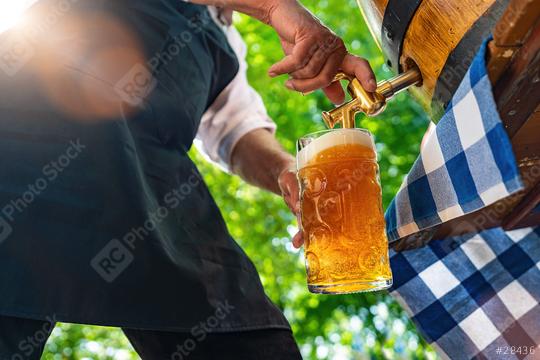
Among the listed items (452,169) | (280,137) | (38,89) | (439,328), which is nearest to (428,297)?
(439,328)

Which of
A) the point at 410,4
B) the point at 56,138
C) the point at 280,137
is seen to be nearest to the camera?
the point at 410,4

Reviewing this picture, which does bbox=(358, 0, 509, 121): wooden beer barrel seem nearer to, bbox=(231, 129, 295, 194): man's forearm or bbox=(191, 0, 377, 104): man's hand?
bbox=(191, 0, 377, 104): man's hand

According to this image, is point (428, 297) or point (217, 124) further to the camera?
point (217, 124)

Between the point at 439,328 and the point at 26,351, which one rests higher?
the point at 26,351

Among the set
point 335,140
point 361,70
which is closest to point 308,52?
point 361,70

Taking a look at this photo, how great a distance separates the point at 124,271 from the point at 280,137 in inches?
221

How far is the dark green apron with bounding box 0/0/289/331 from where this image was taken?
1247 mm

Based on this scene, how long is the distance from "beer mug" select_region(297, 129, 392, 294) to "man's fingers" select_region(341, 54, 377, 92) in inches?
3.7

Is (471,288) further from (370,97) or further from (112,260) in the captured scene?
(112,260)

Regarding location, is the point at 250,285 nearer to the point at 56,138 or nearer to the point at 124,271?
the point at 124,271

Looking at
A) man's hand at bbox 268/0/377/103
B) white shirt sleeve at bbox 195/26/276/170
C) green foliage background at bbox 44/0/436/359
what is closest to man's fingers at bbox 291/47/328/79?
man's hand at bbox 268/0/377/103

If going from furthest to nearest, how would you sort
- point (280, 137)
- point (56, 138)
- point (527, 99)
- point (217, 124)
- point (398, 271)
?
point (280, 137), point (217, 124), point (398, 271), point (56, 138), point (527, 99)

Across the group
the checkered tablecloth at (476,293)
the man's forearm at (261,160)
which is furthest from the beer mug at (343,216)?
the man's forearm at (261,160)

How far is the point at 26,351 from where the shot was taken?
1.21 m
